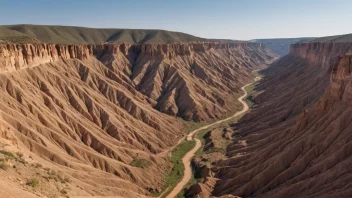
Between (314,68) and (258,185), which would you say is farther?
(314,68)

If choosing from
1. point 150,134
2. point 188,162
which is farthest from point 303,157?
point 150,134

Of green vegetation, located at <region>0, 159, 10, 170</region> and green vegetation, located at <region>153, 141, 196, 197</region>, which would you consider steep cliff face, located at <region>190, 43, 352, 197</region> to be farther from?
green vegetation, located at <region>0, 159, 10, 170</region>

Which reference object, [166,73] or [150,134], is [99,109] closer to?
[150,134]

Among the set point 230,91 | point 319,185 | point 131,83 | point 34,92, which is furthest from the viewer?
point 230,91

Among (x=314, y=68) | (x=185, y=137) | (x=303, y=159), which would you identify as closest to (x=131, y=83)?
(x=185, y=137)

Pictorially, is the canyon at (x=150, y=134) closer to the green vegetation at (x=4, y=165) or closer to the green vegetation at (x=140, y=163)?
the green vegetation at (x=4, y=165)

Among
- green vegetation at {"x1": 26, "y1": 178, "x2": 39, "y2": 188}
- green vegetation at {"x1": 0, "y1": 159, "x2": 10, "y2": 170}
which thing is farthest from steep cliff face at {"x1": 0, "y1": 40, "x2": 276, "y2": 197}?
green vegetation at {"x1": 0, "y1": 159, "x2": 10, "y2": 170}

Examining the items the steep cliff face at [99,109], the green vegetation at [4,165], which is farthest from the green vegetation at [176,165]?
the green vegetation at [4,165]

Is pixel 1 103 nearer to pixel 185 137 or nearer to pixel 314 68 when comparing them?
pixel 185 137
